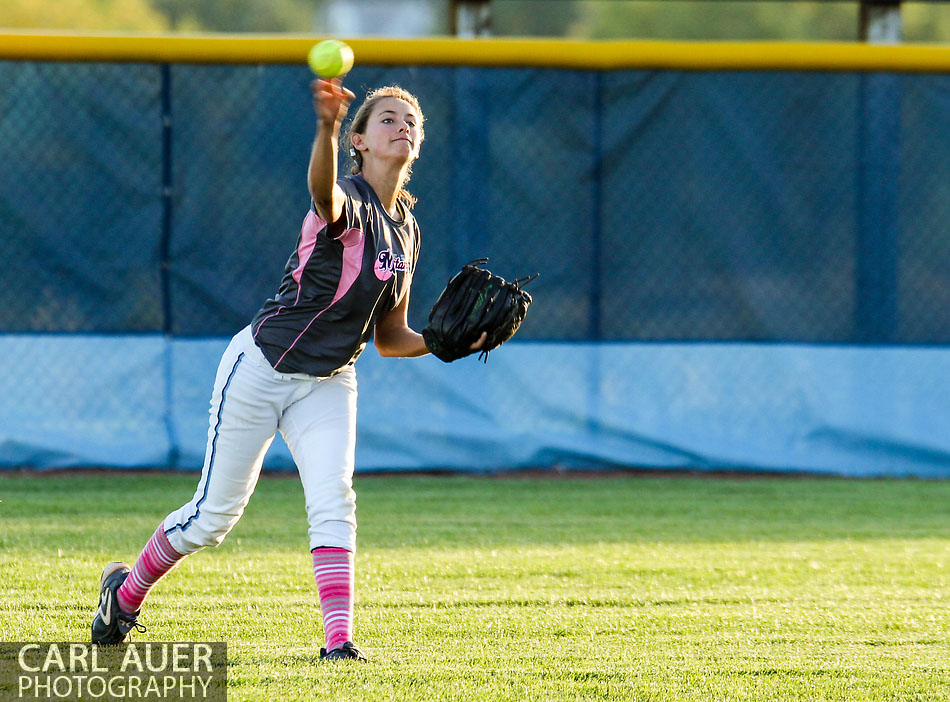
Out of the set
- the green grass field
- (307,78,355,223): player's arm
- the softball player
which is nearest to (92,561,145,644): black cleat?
the softball player

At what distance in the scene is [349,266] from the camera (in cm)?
343

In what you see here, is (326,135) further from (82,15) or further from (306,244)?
(82,15)

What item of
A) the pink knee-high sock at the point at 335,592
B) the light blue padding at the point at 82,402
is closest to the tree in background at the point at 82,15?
the light blue padding at the point at 82,402

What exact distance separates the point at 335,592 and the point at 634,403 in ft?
14.1

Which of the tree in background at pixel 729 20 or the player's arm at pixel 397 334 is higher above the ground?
the tree in background at pixel 729 20

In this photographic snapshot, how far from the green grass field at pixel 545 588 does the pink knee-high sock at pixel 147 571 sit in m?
0.14

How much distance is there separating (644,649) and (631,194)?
4.44 m

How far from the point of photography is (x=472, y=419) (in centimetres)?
724

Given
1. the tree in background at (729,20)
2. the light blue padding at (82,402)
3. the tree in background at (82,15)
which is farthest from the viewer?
the tree in background at (729,20)

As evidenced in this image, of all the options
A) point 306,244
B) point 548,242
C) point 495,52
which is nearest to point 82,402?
point 548,242

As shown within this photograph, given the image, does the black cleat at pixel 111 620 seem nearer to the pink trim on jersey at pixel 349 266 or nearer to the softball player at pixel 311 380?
the softball player at pixel 311 380

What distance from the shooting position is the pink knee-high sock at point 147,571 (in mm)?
3502

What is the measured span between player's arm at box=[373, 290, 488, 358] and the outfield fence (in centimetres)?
333

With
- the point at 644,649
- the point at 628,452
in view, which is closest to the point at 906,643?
the point at 644,649
